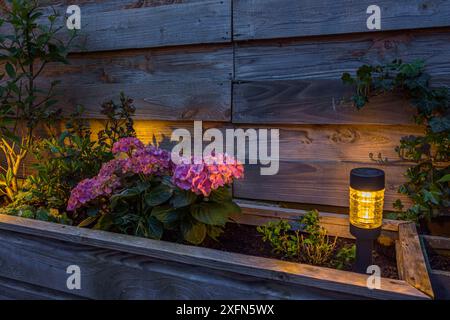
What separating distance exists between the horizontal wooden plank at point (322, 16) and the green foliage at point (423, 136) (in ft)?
0.51

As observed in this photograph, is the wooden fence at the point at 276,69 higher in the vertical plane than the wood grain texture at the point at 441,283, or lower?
higher

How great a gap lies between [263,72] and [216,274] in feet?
2.88

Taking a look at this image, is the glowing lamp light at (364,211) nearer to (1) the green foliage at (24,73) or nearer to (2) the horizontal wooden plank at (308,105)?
(2) the horizontal wooden plank at (308,105)

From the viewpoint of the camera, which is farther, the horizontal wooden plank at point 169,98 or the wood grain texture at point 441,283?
the horizontal wooden plank at point 169,98

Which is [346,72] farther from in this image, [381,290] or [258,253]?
[381,290]

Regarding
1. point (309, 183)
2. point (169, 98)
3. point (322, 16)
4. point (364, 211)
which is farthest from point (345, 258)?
point (169, 98)

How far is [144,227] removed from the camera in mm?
1233

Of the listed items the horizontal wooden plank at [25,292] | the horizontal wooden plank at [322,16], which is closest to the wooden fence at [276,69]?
the horizontal wooden plank at [322,16]

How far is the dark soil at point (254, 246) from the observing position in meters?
1.21

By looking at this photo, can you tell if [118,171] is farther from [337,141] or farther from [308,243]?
[337,141]

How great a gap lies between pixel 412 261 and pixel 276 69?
0.87 m

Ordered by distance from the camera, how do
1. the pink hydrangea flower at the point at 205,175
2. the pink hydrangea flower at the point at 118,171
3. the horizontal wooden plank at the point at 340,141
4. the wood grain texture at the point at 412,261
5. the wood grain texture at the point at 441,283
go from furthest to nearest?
the horizontal wooden plank at the point at 340,141 < the pink hydrangea flower at the point at 118,171 < the pink hydrangea flower at the point at 205,175 < the wood grain texture at the point at 441,283 < the wood grain texture at the point at 412,261

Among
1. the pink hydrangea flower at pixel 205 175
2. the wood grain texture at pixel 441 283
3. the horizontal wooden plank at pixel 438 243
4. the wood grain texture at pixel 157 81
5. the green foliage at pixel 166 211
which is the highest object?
the wood grain texture at pixel 157 81
